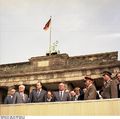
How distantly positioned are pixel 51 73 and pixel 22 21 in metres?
7.11

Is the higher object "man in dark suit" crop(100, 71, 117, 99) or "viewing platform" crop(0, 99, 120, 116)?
"man in dark suit" crop(100, 71, 117, 99)

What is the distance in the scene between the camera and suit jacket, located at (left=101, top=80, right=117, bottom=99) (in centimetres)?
731

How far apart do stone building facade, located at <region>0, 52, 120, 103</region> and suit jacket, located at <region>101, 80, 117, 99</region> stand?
11500 mm

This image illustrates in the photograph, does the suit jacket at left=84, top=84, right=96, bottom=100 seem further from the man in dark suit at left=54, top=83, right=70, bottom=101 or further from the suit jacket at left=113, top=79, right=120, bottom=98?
the man in dark suit at left=54, top=83, right=70, bottom=101

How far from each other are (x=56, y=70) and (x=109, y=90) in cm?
1382

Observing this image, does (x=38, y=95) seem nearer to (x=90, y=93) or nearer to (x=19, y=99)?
(x=19, y=99)

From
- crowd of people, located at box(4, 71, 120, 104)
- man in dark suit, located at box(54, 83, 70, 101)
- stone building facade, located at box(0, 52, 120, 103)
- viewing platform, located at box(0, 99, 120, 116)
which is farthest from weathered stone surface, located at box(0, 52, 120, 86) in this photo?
viewing platform, located at box(0, 99, 120, 116)

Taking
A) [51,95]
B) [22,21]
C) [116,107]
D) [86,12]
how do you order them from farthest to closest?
[22,21] < [86,12] < [51,95] < [116,107]

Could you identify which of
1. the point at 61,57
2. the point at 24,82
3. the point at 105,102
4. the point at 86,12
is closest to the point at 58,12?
the point at 86,12

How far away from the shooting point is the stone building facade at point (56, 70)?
65.0 ft

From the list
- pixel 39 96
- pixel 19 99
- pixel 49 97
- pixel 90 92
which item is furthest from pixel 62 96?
pixel 19 99

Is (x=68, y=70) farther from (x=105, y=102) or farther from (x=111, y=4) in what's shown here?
(x=105, y=102)

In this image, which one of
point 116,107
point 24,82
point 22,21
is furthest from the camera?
point 24,82

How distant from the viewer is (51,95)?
27.7ft
